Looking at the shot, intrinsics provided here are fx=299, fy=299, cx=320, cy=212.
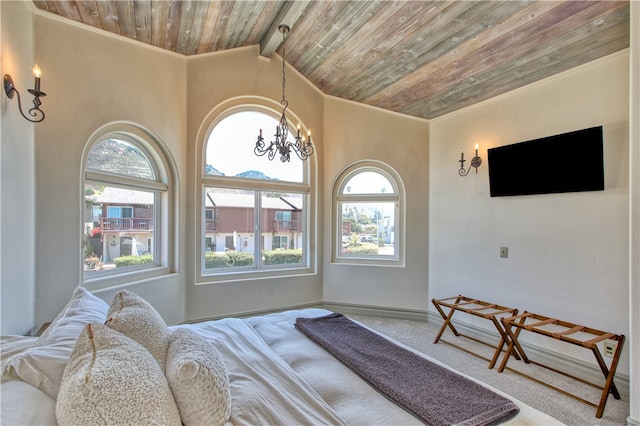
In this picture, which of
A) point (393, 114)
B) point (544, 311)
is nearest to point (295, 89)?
point (393, 114)

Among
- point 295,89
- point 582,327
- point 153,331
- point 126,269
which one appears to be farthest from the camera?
point 295,89

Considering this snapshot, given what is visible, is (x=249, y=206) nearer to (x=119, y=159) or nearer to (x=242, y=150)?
(x=242, y=150)

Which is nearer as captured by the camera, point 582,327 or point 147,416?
point 147,416

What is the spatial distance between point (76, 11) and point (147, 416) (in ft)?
9.59

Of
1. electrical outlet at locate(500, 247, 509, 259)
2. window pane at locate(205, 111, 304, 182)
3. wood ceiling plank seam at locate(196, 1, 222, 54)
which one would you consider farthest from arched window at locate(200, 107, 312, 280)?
electrical outlet at locate(500, 247, 509, 259)

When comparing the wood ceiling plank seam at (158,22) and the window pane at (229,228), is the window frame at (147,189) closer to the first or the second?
the window pane at (229,228)

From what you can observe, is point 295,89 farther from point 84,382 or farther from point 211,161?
point 84,382

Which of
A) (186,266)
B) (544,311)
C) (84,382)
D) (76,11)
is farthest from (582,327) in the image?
(76,11)

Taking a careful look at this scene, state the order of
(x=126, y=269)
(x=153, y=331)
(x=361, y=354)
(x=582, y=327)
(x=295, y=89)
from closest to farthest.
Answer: (x=153, y=331) → (x=361, y=354) → (x=582, y=327) → (x=126, y=269) → (x=295, y=89)

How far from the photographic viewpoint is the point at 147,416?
858 millimetres

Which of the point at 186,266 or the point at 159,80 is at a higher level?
the point at 159,80

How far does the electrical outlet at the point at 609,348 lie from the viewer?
2434mm

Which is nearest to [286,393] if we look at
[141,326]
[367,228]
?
[141,326]

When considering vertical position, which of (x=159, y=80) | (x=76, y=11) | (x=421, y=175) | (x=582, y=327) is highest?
(x=76, y=11)
